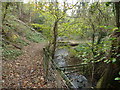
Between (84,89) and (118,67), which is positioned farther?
(84,89)

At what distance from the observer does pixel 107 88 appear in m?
1.44

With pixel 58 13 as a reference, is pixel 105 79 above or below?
below

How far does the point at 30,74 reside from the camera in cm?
546

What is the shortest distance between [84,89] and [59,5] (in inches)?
196

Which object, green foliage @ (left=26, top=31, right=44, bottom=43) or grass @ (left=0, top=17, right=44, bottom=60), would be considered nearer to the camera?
grass @ (left=0, top=17, right=44, bottom=60)

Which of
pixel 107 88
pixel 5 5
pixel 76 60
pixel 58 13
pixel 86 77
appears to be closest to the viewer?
pixel 107 88

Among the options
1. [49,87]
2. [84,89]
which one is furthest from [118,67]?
[84,89]

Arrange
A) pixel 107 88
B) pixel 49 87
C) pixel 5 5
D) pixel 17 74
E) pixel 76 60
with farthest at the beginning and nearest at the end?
pixel 76 60
pixel 5 5
pixel 17 74
pixel 49 87
pixel 107 88

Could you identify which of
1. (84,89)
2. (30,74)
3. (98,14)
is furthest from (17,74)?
(98,14)

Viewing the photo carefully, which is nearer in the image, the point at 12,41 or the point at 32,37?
the point at 12,41

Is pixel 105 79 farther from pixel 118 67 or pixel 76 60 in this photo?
pixel 76 60

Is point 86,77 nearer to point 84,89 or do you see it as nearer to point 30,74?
point 84,89

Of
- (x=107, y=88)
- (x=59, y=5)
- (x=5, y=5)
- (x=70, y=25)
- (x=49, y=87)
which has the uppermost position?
(x=5, y=5)

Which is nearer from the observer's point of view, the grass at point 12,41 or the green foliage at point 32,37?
the grass at point 12,41
